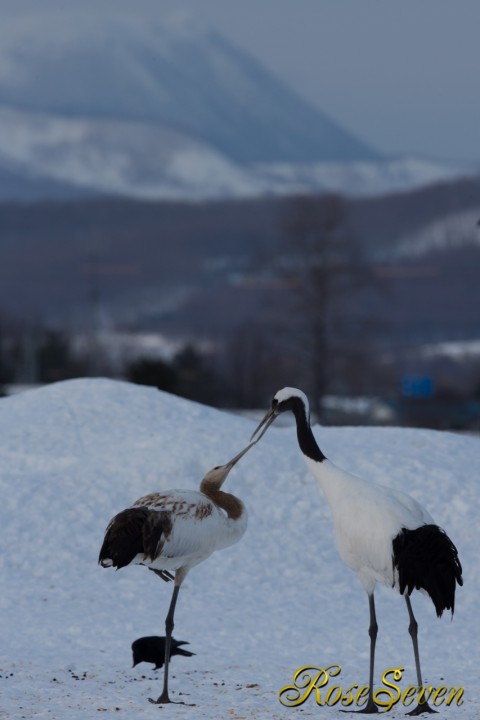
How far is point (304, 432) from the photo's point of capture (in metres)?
11.4

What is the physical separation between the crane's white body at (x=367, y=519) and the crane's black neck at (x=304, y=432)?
0.06 meters

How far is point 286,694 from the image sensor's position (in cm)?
1185

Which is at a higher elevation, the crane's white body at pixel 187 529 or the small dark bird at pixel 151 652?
the crane's white body at pixel 187 529

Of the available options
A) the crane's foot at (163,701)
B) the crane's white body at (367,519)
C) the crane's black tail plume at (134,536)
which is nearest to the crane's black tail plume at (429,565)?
the crane's white body at (367,519)

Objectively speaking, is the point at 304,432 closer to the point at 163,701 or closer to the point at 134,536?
the point at 134,536

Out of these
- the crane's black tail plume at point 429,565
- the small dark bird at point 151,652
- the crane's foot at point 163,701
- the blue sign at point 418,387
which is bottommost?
the crane's foot at point 163,701

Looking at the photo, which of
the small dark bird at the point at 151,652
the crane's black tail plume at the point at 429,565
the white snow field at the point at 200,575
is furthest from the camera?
the small dark bird at the point at 151,652

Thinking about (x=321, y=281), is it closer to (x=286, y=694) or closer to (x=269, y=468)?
(x=269, y=468)

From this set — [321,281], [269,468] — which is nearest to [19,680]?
[269,468]

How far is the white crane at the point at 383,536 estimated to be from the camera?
35.1 feet

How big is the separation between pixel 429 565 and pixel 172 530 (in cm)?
197

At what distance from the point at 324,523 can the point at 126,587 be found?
2959 millimetres

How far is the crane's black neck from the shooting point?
11.3 meters

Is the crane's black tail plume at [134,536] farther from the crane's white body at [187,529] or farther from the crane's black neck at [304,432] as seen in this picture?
the crane's black neck at [304,432]
